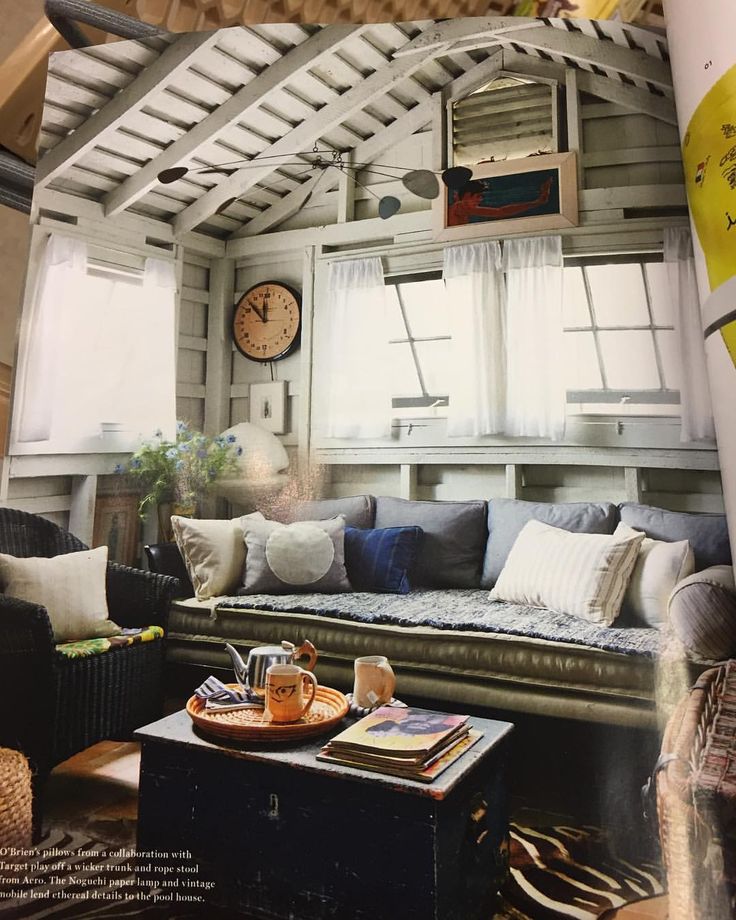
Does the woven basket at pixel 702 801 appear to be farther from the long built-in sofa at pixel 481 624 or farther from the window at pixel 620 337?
the window at pixel 620 337

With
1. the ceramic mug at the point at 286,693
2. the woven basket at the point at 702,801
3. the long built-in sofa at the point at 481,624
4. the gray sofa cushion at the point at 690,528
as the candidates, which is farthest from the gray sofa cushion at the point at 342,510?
the woven basket at the point at 702,801

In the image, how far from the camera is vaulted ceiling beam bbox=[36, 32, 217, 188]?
35.5 inches

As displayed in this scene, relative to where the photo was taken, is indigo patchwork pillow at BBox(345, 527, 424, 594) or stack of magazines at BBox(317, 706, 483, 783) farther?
indigo patchwork pillow at BBox(345, 527, 424, 594)

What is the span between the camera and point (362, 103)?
89 cm

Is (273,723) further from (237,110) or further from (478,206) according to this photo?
(237,110)

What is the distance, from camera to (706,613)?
723 millimetres

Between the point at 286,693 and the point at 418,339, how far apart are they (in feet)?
1.67

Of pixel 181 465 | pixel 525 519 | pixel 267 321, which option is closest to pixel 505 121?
pixel 267 321

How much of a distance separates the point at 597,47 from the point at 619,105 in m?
0.09

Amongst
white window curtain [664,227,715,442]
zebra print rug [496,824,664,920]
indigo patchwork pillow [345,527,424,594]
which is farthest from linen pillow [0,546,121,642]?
white window curtain [664,227,715,442]

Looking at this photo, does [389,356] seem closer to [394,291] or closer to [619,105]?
[394,291]

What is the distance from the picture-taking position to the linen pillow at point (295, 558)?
0.85 meters

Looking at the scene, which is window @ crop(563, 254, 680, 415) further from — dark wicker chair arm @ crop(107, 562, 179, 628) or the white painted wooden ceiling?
dark wicker chair arm @ crop(107, 562, 179, 628)

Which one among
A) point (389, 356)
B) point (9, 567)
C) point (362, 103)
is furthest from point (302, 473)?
point (362, 103)
